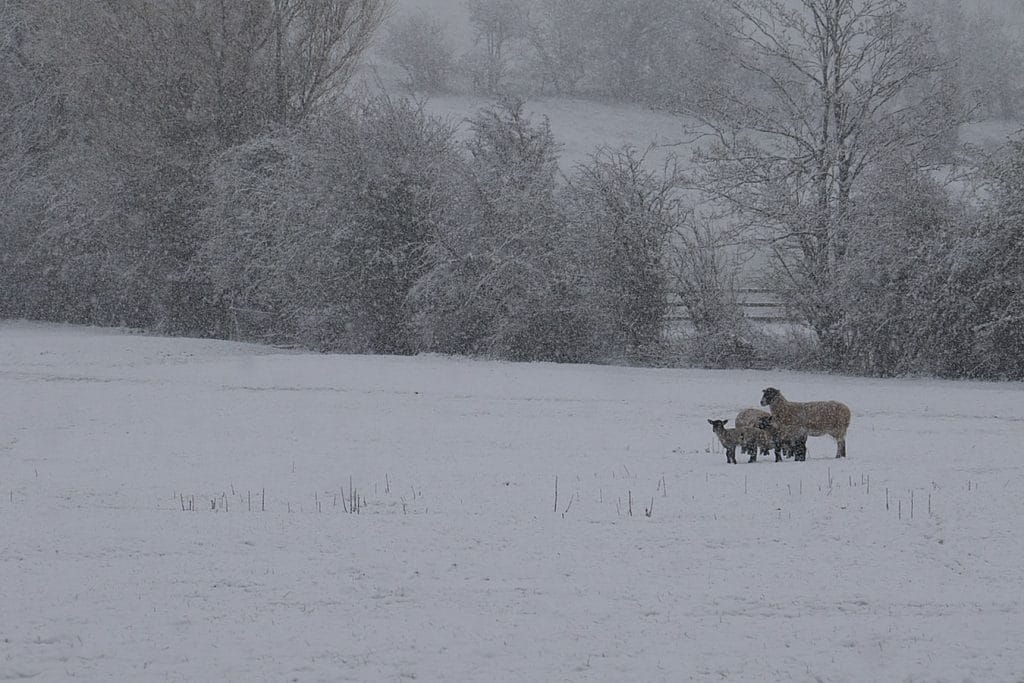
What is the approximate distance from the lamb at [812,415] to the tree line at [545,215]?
10.8 meters

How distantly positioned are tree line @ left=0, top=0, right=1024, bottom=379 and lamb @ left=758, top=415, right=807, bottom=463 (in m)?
11.0

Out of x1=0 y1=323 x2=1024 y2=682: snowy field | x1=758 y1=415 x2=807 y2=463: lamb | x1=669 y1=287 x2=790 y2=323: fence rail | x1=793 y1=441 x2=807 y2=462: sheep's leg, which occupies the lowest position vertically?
x1=0 y1=323 x2=1024 y2=682: snowy field

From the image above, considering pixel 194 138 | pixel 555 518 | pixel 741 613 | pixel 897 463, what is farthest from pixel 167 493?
pixel 194 138

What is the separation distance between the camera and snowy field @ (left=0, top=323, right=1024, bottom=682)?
677 cm

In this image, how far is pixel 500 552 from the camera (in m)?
9.02

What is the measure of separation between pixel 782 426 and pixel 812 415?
366mm

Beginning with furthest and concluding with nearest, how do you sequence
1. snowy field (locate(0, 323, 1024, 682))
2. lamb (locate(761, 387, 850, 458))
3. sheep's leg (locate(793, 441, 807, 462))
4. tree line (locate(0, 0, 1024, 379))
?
tree line (locate(0, 0, 1024, 379)) → sheep's leg (locate(793, 441, 807, 462)) → lamb (locate(761, 387, 850, 458)) → snowy field (locate(0, 323, 1024, 682))

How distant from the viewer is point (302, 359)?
24844 millimetres

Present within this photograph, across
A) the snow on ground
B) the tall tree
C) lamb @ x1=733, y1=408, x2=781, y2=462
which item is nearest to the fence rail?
the tall tree

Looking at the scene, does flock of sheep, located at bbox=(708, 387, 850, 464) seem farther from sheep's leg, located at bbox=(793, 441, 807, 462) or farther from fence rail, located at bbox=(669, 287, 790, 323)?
fence rail, located at bbox=(669, 287, 790, 323)

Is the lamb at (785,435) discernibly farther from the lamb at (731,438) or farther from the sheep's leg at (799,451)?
the lamb at (731,438)

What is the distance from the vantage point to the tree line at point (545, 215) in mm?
23688

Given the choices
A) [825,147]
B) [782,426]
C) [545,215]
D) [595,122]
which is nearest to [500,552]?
[782,426]

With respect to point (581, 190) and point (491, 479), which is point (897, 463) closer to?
point (491, 479)
